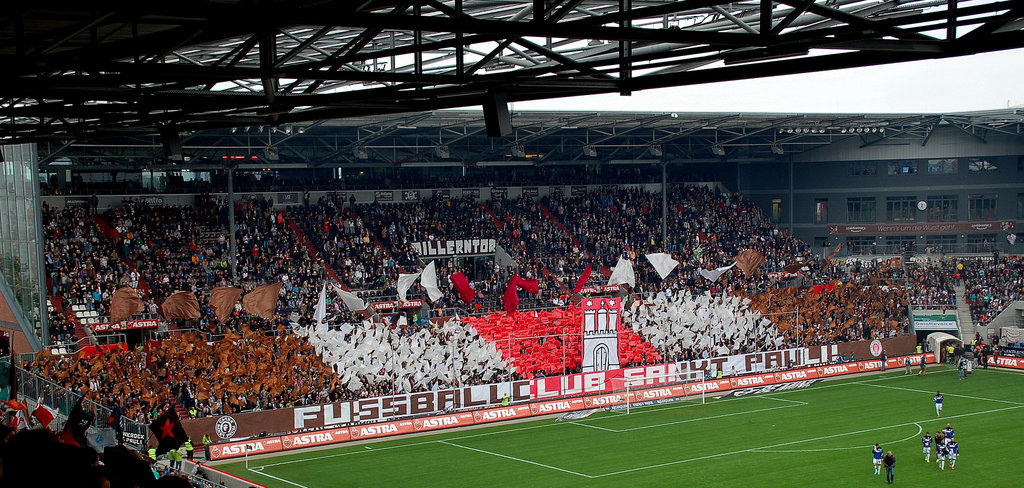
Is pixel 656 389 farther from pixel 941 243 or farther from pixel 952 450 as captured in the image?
pixel 941 243

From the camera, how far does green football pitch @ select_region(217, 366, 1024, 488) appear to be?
3209 cm

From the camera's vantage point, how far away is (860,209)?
226ft

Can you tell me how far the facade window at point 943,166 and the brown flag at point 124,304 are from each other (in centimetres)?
5081

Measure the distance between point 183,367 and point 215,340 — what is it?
16.4 feet

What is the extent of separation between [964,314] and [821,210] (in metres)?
13.6

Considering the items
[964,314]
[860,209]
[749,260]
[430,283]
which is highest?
[860,209]

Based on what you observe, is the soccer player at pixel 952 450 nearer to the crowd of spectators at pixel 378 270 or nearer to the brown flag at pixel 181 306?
the crowd of spectators at pixel 378 270

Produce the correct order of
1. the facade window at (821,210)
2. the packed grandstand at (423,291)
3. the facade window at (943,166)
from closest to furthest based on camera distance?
the packed grandstand at (423,291) < the facade window at (943,166) < the facade window at (821,210)

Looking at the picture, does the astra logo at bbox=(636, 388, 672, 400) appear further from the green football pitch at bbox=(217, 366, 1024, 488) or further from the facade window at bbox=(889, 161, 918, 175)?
the facade window at bbox=(889, 161, 918, 175)

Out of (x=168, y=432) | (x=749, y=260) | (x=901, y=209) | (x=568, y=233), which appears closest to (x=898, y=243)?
(x=901, y=209)

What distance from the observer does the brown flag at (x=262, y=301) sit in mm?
40281

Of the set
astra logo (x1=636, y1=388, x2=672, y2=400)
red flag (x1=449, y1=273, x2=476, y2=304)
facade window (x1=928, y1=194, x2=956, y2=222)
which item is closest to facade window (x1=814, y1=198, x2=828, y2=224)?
facade window (x1=928, y1=194, x2=956, y2=222)

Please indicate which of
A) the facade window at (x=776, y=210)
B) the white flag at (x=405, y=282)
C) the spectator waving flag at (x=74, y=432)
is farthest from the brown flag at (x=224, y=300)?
the facade window at (x=776, y=210)

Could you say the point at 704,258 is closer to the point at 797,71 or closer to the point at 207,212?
the point at 207,212
